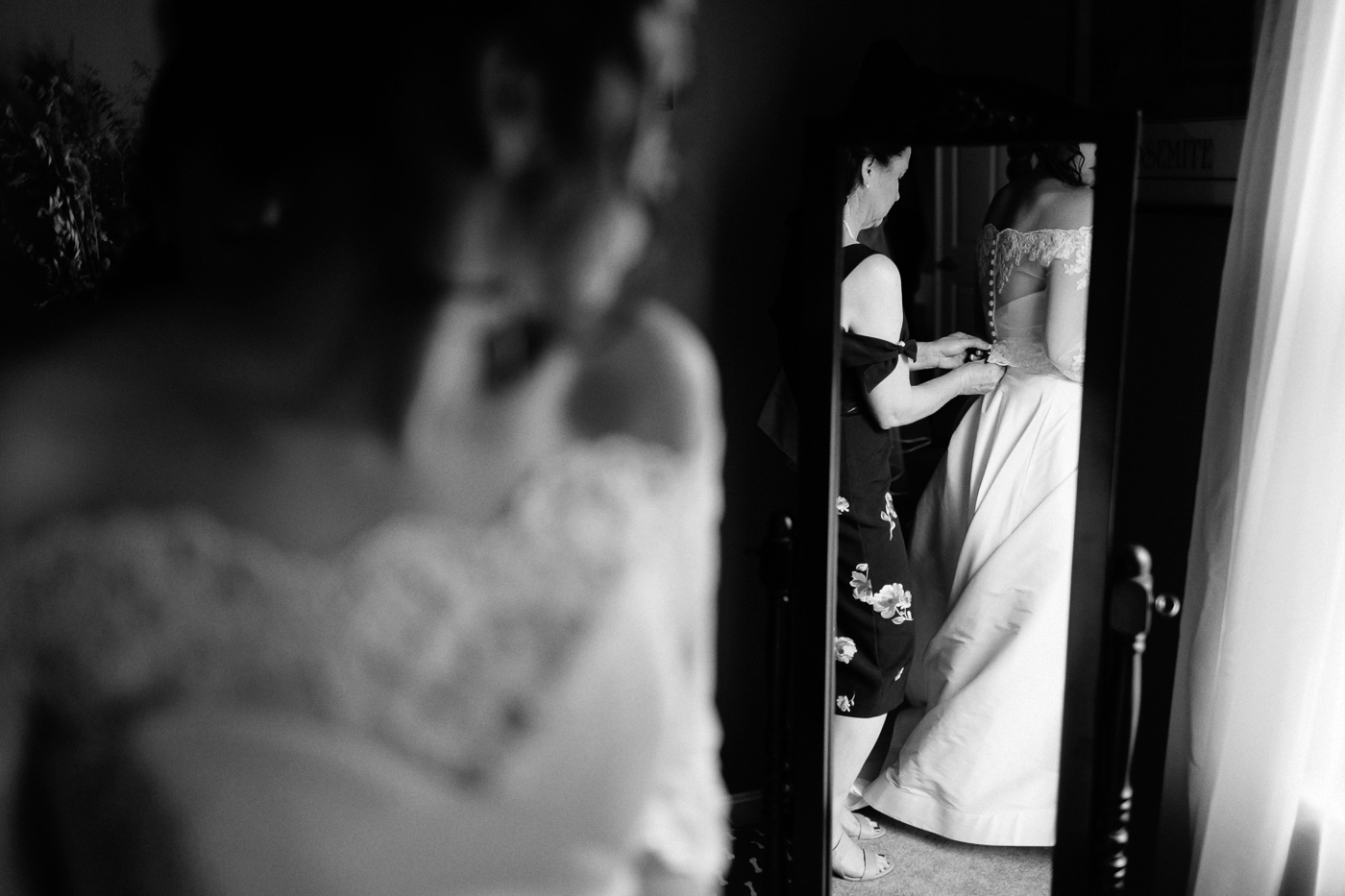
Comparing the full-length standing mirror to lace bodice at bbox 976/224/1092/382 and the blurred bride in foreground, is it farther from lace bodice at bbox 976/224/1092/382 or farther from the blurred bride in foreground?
the blurred bride in foreground

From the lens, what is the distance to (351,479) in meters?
1.46

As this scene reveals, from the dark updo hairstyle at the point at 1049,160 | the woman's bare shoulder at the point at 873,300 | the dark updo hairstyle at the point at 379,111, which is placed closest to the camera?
the dark updo hairstyle at the point at 379,111

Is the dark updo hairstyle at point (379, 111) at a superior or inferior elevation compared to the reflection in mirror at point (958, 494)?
superior

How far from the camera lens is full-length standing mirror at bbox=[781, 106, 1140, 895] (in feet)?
5.18

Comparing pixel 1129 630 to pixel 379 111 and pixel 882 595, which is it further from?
pixel 379 111

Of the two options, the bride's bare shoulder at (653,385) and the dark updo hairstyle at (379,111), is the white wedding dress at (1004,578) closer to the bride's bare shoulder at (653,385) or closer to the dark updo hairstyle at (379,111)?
the bride's bare shoulder at (653,385)

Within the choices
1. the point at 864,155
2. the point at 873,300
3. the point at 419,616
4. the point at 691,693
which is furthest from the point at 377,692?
the point at 864,155

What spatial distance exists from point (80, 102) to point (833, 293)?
2.99 ft

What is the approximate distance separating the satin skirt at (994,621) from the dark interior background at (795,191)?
9.3 inches

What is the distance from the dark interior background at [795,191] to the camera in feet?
5.71

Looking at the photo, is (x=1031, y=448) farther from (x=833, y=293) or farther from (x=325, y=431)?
(x=325, y=431)

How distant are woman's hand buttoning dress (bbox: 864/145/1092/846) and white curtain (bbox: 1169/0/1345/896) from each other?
1.02 feet

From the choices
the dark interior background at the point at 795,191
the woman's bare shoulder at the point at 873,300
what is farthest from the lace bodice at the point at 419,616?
the woman's bare shoulder at the point at 873,300

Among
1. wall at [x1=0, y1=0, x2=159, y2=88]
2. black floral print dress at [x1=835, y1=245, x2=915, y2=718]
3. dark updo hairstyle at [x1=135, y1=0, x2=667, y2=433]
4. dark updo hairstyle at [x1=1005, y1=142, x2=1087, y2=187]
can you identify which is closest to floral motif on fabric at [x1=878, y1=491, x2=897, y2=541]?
black floral print dress at [x1=835, y1=245, x2=915, y2=718]
